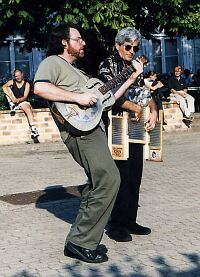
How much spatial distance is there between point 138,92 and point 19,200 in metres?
3.12

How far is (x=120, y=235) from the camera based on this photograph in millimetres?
6789

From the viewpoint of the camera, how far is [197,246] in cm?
649

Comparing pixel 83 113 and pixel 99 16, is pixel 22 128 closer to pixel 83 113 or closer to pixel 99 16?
pixel 99 16

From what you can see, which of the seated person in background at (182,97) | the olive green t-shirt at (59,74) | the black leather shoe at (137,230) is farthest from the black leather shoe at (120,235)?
the seated person in background at (182,97)

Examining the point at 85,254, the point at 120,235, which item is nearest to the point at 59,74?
the point at 85,254

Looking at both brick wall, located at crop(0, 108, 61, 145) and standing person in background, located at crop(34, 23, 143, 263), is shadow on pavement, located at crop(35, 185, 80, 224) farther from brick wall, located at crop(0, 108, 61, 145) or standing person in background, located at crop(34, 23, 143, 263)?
brick wall, located at crop(0, 108, 61, 145)

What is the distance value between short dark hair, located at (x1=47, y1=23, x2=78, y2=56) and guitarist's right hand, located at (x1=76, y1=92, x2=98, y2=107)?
0.53m

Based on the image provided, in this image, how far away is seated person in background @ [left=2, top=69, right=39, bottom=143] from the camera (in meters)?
16.2

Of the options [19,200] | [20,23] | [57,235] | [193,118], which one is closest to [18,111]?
[20,23]

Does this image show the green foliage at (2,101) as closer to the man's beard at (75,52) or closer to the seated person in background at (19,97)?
the seated person in background at (19,97)

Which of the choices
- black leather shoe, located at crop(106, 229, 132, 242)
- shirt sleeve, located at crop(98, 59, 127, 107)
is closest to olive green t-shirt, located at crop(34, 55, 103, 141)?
shirt sleeve, located at crop(98, 59, 127, 107)

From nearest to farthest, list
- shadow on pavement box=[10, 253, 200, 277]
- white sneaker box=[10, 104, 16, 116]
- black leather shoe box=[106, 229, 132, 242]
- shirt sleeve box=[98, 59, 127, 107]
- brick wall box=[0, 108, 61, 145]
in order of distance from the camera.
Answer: shadow on pavement box=[10, 253, 200, 277]
shirt sleeve box=[98, 59, 127, 107]
black leather shoe box=[106, 229, 132, 242]
brick wall box=[0, 108, 61, 145]
white sneaker box=[10, 104, 16, 116]

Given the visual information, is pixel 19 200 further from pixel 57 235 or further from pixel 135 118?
pixel 135 118

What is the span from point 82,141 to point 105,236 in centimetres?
136
